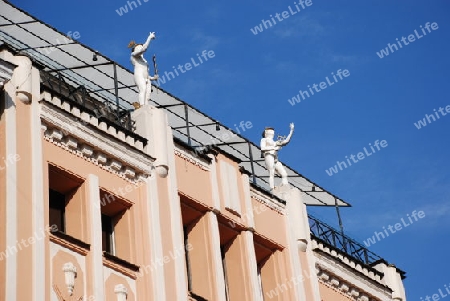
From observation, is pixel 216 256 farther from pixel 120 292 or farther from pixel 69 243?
pixel 69 243

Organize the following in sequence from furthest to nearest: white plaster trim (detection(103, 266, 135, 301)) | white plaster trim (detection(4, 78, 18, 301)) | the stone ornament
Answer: white plaster trim (detection(103, 266, 135, 301)), the stone ornament, white plaster trim (detection(4, 78, 18, 301))

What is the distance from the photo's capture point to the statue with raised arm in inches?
1361

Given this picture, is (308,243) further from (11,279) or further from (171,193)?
(11,279)

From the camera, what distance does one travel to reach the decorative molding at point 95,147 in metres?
30.0

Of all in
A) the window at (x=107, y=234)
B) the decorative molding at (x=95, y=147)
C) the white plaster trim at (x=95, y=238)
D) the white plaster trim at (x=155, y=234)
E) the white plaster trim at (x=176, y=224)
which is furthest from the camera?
the window at (x=107, y=234)

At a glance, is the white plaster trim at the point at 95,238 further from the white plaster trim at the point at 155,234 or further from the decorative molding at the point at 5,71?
the decorative molding at the point at 5,71

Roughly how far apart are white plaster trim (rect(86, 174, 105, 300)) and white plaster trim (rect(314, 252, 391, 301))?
9.37m

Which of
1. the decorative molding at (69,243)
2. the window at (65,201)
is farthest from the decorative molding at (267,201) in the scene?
the decorative molding at (69,243)

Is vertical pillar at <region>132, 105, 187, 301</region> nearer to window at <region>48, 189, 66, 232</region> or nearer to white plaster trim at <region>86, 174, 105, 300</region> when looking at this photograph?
white plaster trim at <region>86, 174, 105, 300</region>

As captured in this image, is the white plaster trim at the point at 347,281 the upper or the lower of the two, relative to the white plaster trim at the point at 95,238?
upper

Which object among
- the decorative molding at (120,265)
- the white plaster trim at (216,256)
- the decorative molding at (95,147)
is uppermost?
the decorative molding at (95,147)

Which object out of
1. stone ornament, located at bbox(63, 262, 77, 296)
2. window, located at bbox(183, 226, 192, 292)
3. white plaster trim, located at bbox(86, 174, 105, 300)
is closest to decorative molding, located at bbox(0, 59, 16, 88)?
white plaster trim, located at bbox(86, 174, 105, 300)

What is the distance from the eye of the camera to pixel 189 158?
34.1 meters

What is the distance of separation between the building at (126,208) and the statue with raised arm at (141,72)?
80cm
